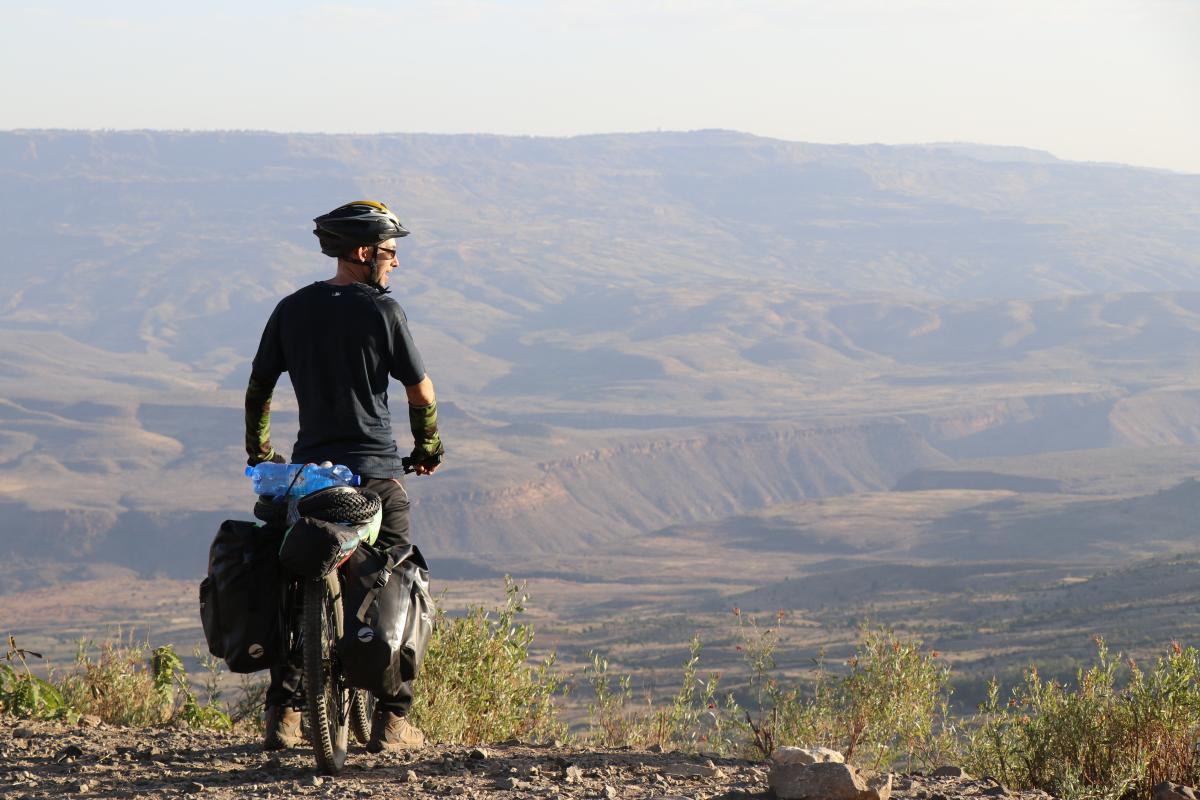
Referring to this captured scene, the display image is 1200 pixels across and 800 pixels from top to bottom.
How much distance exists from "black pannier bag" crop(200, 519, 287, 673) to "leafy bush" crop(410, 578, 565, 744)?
56.8 inches

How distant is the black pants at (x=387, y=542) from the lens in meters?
5.45

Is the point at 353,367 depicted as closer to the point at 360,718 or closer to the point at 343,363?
the point at 343,363

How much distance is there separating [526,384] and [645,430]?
149 ft

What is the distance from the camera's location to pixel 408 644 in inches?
205

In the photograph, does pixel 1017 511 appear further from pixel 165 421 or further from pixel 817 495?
pixel 165 421

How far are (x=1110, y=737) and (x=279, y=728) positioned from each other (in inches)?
129

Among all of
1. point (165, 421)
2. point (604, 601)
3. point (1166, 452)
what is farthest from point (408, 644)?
point (165, 421)

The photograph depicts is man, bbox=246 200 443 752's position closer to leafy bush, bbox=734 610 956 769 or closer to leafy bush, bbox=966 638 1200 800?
leafy bush, bbox=734 610 956 769

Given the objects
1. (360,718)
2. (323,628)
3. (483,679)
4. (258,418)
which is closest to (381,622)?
(323,628)

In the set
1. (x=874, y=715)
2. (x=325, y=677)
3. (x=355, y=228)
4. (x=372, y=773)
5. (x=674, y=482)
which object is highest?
(x=355, y=228)

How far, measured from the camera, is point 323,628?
5.09m

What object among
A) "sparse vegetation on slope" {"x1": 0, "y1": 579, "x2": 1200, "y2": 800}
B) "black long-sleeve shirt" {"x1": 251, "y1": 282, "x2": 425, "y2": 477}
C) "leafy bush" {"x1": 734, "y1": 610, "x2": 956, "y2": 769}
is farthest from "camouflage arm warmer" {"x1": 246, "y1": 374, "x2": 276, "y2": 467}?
"leafy bush" {"x1": 734, "y1": 610, "x2": 956, "y2": 769}

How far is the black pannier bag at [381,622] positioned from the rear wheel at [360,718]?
444 millimetres

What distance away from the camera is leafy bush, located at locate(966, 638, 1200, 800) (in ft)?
17.9
